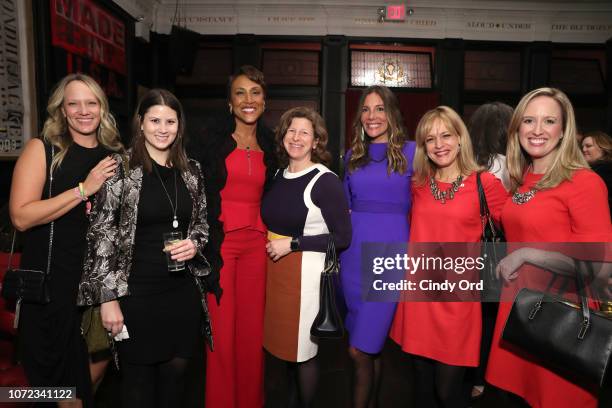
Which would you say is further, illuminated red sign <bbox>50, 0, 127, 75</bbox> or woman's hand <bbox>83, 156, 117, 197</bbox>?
illuminated red sign <bbox>50, 0, 127, 75</bbox>

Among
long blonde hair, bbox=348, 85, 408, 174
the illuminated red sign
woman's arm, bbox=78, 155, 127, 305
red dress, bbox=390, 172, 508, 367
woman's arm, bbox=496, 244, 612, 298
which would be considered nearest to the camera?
woman's arm, bbox=496, 244, 612, 298

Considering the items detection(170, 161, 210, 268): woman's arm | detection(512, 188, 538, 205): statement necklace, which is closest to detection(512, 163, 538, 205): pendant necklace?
detection(512, 188, 538, 205): statement necklace

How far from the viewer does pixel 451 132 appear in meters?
1.89

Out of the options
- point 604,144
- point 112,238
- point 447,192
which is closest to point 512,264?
point 447,192

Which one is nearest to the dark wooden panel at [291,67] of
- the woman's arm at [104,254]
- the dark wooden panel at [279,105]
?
the dark wooden panel at [279,105]

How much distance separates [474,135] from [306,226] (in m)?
1.37

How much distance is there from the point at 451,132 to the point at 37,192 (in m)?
1.90

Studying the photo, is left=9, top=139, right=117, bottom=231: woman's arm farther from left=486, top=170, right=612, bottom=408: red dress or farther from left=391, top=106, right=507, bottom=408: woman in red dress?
left=486, top=170, right=612, bottom=408: red dress

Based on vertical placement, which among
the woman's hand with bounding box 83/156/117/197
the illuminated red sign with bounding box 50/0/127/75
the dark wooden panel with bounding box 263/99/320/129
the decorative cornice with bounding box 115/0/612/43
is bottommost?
the woman's hand with bounding box 83/156/117/197

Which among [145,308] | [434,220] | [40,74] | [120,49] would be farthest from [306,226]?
[120,49]

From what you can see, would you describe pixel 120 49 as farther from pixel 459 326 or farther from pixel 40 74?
pixel 459 326

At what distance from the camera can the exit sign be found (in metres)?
6.17

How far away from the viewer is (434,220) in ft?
6.07

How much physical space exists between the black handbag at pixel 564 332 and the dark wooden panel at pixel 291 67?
18.3ft
